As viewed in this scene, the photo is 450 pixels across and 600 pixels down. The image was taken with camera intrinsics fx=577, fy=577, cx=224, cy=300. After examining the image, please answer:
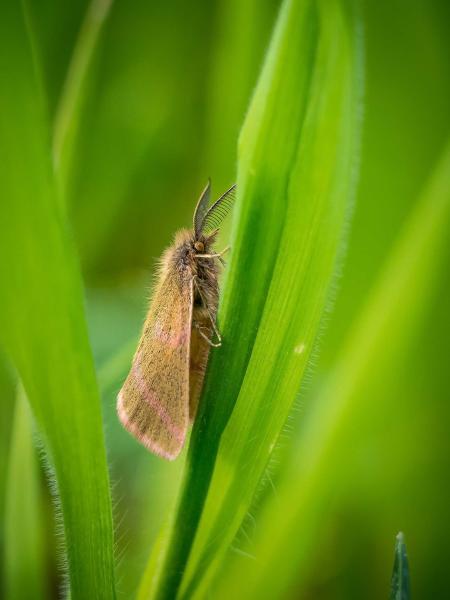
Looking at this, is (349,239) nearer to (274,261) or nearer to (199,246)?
(199,246)

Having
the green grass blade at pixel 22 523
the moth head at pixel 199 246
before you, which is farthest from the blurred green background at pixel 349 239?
the moth head at pixel 199 246

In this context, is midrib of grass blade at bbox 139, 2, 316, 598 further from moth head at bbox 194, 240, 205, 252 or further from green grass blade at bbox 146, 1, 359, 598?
moth head at bbox 194, 240, 205, 252

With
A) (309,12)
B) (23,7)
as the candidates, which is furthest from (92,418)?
(309,12)

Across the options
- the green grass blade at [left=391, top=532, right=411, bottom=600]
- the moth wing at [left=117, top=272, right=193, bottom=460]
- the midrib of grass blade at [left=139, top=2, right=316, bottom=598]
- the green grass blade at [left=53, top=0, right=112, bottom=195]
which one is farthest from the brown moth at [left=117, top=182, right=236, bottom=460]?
the green grass blade at [left=53, top=0, right=112, bottom=195]

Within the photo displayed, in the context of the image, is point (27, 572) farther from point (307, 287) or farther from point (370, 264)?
point (370, 264)

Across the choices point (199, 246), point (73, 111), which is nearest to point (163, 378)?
point (199, 246)

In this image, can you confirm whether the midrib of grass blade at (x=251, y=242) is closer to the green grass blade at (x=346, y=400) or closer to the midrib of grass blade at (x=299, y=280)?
the midrib of grass blade at (x=299, y=280)
